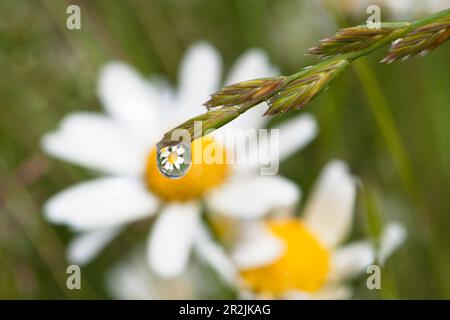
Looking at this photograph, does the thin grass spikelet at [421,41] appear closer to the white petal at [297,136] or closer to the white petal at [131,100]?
the white petal at [297,136]

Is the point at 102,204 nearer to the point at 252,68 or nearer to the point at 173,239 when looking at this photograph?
the point at 173,239

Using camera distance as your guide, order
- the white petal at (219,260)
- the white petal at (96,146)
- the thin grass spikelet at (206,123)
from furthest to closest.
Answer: the white petal at (96,146) → the white petal at (219,260) → the thin grass spikelet at (206,123)

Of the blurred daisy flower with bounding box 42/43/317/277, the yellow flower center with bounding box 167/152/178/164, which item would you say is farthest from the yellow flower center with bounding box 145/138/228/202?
the yellow flower center with bounding box 167/152/178/164

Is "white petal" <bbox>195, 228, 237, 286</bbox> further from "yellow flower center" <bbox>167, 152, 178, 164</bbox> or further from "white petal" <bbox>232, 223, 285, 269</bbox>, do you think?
"yellow flower center" <bbox>167, 152, 178, 164</bbox>

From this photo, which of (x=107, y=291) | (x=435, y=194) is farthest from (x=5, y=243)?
(x=435, y=194)

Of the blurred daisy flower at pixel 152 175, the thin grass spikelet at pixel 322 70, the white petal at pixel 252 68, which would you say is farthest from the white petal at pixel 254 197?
the thin grass spikelet at pixel 322 70

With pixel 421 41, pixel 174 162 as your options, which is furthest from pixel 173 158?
pixel 421 41
